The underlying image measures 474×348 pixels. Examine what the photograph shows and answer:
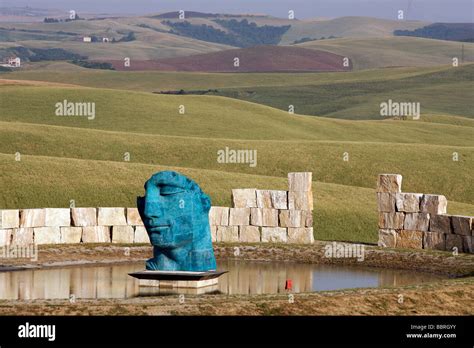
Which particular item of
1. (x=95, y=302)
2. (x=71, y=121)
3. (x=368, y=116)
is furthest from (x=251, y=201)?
(x=368, y=116)

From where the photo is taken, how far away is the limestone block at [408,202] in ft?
177

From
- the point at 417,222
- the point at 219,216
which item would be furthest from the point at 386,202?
the point at 219,216

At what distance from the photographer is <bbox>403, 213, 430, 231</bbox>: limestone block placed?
5366cm

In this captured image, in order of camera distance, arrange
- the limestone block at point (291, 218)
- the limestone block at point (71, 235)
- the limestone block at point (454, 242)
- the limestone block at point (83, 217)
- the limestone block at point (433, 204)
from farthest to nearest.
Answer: the limestone block at point (291, 218) < the limestone block at point (83, 217) < the limestone block at point (71, 235) < the limestone block at point (433, 204) < the limestone block at point (454, 242)

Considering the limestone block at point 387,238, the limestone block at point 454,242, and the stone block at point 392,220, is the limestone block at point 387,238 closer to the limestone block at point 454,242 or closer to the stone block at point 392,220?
the stone block at point 392,220

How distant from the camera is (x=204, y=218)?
43.9m

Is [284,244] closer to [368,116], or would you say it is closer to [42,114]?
[42,114]

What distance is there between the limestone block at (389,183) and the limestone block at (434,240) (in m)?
2.33

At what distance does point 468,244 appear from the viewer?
170ft

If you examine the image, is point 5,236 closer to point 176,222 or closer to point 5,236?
point 5,236

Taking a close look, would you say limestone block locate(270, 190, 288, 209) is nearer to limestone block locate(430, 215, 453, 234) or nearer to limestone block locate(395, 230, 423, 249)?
limestone block locate(395, 230, 423, 249)

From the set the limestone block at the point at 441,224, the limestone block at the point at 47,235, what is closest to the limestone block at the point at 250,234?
the limestone block at the point at 441,224

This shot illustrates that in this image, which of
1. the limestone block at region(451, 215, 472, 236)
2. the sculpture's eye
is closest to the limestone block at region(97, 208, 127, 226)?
the sculpture's eye
